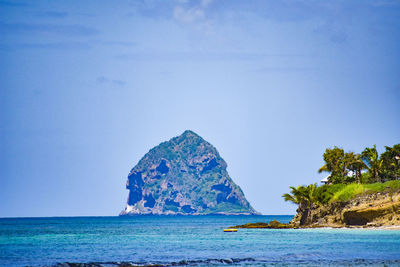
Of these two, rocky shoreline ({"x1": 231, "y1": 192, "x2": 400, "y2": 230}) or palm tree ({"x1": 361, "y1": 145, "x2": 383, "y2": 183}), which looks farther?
palm tree ({"x1": 361, "y1": 145, "x2": 383, "y2": 183})

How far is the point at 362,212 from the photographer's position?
67000mm

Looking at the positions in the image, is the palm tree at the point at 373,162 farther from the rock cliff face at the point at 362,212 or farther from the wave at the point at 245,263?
the wave at the point at 245,263

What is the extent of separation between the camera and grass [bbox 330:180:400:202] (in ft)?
213

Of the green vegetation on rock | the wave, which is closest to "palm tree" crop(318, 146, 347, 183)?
the green vegetation on rock

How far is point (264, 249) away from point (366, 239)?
38.6 ft

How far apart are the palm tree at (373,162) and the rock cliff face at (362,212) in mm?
8713

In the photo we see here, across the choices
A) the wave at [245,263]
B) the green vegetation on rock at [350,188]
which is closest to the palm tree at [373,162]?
the green vegetation on rock at [350,188]

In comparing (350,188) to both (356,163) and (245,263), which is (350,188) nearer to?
(356,163)

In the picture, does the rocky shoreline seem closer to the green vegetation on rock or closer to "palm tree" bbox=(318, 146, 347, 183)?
the green vegetation on rock

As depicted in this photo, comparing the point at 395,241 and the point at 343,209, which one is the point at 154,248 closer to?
the point at 395,241

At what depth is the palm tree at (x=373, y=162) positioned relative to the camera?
7569 centimetres

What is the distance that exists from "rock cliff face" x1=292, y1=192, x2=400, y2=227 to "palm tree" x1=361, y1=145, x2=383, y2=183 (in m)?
8.71

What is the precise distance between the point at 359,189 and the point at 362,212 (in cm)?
372

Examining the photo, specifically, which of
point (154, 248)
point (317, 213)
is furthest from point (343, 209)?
point (154, 248)
